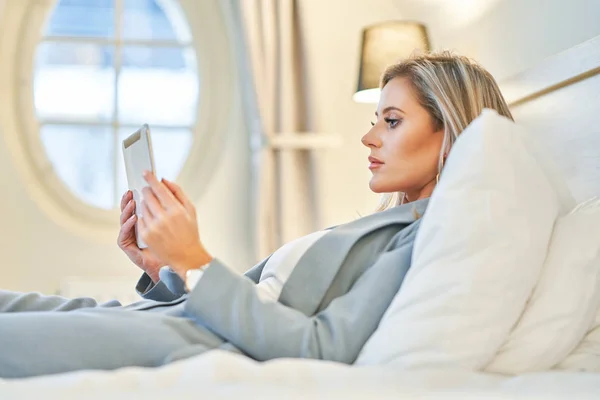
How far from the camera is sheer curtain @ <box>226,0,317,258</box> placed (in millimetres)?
3219

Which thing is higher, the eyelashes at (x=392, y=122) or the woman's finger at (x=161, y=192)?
the eyelashes at (x=392, y=122)

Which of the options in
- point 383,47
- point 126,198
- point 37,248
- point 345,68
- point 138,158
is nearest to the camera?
point 138,158

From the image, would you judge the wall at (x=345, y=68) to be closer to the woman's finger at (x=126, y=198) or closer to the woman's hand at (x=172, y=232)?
the woman's finger at (x=126, y=198)

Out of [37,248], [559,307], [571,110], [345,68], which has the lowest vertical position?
[37,248]

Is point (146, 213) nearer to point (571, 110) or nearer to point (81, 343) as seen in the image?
point (81, 343)

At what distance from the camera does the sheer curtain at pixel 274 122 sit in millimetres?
3219

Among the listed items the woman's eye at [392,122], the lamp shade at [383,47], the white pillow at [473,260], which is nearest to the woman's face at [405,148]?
the woman's eye at [392,122]

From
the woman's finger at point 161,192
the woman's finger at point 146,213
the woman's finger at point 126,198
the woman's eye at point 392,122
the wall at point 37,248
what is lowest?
the wall at point 37,248

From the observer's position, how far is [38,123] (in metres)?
3.36

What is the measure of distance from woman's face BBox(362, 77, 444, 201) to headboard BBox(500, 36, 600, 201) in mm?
369

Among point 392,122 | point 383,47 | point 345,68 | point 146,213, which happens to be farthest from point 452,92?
point 345,68

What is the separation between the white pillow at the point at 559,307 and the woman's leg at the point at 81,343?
44cm

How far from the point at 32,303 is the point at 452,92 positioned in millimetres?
891

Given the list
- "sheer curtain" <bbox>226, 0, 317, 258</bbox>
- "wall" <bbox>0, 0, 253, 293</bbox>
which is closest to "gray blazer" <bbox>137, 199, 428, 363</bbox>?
"sheer curtain" <bbox>226, 0, 317, 258</bbox>
